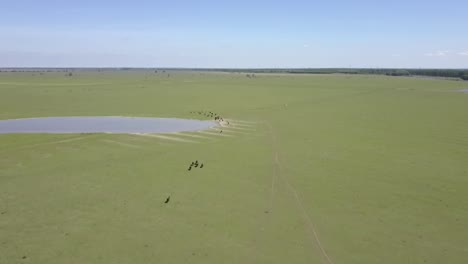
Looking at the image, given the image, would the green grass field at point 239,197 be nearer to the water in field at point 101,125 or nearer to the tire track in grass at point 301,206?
the tire track in grass at point 301,206

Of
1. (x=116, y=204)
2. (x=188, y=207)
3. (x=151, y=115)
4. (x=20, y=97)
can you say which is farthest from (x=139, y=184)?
(x=20, y=97)

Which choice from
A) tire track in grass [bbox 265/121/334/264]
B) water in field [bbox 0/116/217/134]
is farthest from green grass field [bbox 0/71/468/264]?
water in field [bbox 0/116/217/134]

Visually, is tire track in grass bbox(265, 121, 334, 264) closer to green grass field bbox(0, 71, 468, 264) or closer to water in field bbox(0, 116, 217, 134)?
green grass field bbox(0, 71, 468, 264)

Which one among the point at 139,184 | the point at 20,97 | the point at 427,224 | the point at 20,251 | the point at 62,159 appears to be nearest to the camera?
the point at 20,251

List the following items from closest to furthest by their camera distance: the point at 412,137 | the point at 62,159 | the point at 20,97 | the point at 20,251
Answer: the point at 20,251 < the point at 62,159 < the point at 412,137 < the point at 20,97

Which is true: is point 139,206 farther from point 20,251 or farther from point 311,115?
point 311,115

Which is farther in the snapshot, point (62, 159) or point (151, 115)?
point (151, 115)

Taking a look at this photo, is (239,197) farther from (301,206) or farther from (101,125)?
(101,125)
